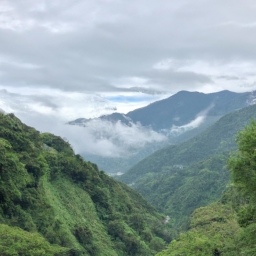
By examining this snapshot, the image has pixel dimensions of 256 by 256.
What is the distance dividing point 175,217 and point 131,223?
90.1 m

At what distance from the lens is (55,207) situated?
135 ft

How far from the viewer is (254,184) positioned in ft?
55.8

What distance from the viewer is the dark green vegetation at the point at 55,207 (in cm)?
2722

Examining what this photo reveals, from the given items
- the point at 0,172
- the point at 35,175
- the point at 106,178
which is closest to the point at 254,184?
the point at 0,172

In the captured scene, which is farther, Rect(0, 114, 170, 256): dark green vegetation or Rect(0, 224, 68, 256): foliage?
Rect(0, 114, 170, 256): dark green vegetation

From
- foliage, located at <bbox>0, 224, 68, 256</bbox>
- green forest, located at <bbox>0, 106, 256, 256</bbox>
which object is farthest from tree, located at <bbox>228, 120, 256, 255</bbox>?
foliage, located at <bbox>0, 224, 68, 256</bbox>

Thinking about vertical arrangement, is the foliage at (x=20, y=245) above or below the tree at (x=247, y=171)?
below

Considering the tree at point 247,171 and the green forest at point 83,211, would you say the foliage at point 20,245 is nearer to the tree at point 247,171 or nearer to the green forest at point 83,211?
the green forest at point 83,211

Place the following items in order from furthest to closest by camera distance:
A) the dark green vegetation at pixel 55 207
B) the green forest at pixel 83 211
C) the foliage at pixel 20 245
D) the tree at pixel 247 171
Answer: the dark green vegetation at pixel 55 207 < the foliage at pixel 20 245 < the green forest at pixel 83 211 < the tree at pixel 247 171

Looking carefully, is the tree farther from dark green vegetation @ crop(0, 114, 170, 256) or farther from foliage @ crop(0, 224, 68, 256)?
dark green vegetation @ crop(0, 114, 170, 256)

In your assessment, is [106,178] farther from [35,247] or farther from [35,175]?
[35,247]

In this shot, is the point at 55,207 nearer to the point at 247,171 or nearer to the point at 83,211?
the point at 83,211

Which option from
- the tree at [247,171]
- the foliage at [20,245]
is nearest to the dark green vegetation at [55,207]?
the foliage at [20,245]

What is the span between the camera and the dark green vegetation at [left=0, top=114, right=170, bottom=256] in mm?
27219
